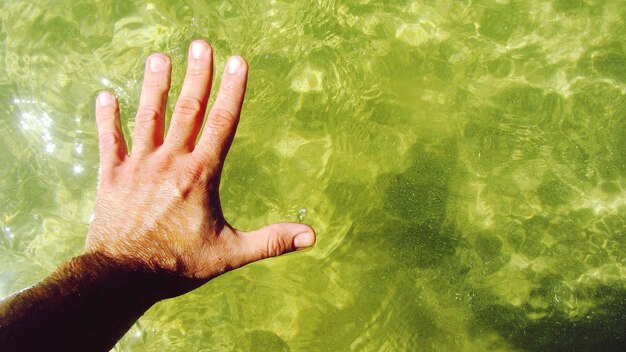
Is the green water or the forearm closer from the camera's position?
the forearm

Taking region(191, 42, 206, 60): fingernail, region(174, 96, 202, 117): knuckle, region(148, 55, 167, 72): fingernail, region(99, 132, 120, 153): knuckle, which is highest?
region(191, 42, 206, 60): fingernail

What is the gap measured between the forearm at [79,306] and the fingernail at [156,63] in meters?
1.12

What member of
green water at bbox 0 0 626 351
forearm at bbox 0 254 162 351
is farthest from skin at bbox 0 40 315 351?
green water at bbox 0 0 626 351

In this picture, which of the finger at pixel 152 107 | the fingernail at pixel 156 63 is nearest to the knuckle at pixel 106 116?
the finger at pixel 152 107

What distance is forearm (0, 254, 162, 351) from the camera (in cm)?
213

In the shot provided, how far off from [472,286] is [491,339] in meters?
0.35

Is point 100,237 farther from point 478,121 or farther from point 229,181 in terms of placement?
point 478,121

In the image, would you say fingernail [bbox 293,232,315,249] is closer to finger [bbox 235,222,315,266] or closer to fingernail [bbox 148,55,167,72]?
finger [bbox 235,222,315,266]

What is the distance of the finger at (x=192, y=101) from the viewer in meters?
2.80

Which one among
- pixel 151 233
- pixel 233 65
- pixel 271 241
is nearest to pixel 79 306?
pixel 151 233

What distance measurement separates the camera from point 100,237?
2643mm

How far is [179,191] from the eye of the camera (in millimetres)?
2631

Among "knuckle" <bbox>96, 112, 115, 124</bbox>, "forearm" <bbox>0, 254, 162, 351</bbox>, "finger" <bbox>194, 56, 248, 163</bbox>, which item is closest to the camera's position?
"forearm" <bbox>0, 254, 162, 351</bbox>

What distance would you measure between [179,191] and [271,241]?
21.6 inches
